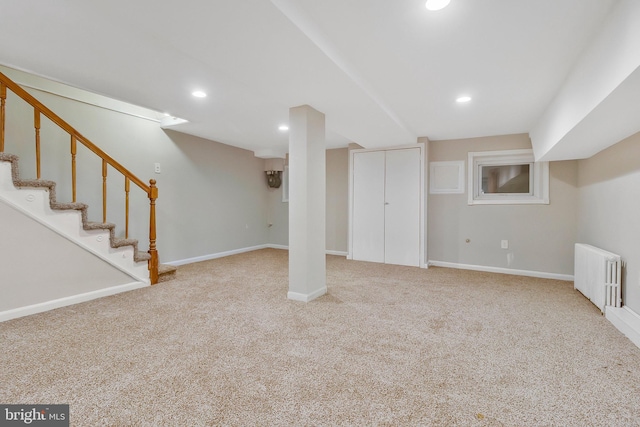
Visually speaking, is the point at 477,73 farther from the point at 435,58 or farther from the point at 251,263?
the point at 251,263

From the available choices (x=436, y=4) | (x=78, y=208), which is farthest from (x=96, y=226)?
(x=436, y=4)

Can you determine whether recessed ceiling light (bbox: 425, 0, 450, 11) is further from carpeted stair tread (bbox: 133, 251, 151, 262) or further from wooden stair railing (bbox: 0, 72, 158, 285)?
carpeted stair tread (bbox: 133, 251, 151, 262)

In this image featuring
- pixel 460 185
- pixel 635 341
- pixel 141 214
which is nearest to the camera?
pixel 635 341

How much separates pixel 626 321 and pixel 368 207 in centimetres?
322

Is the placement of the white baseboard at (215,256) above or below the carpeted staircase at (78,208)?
below

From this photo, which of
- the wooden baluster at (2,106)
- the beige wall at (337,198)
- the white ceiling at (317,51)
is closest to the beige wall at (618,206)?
the white ceiling at (317,51)

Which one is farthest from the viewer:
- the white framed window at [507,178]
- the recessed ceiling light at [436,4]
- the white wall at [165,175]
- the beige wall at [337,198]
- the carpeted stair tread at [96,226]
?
the beige wall at [337,198]

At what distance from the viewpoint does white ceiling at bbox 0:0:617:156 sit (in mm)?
1536

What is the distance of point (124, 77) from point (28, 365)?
2.25 meters

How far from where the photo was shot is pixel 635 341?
6.62 feet

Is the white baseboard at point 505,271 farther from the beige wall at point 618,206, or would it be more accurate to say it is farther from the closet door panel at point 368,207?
the closet door panel at point 368,207

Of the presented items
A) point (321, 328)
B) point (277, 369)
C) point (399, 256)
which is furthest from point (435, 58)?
point (399, 256)

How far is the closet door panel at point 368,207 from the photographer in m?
4.76

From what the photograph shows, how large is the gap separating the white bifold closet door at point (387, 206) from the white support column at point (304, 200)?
206 centimetres
